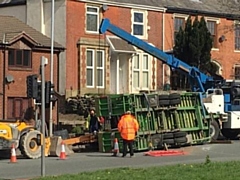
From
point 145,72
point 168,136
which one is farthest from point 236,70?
point 168,136

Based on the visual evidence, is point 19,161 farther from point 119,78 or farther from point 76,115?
point 119,78

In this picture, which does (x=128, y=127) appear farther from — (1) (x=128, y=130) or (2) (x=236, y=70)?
(2) (x=236, y=70)

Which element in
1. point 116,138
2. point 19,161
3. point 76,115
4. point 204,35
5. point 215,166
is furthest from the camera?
point 204,35

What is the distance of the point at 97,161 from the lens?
27.5 metres

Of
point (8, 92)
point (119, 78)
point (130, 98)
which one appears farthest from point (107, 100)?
point (119, 78)

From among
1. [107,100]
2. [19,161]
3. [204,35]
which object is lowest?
[19,161]

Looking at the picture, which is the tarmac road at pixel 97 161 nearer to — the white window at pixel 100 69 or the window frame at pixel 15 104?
the window frame at pixel 15 104

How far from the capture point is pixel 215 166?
21250 mm

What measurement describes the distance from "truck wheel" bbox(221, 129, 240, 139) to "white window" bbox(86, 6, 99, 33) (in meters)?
12.1

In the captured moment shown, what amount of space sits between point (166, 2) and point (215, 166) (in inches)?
1227

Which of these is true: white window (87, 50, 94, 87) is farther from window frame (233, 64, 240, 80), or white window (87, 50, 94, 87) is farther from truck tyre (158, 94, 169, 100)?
truck tyre (158, 94, 169, 100)

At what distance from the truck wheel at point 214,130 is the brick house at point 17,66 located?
9317 millimetres

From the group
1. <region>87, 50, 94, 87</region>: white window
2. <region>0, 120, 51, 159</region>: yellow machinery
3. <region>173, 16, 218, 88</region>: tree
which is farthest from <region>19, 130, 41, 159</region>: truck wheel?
<region>173, 16, 218, 88</region>: tree

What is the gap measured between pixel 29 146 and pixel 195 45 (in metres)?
19.8
